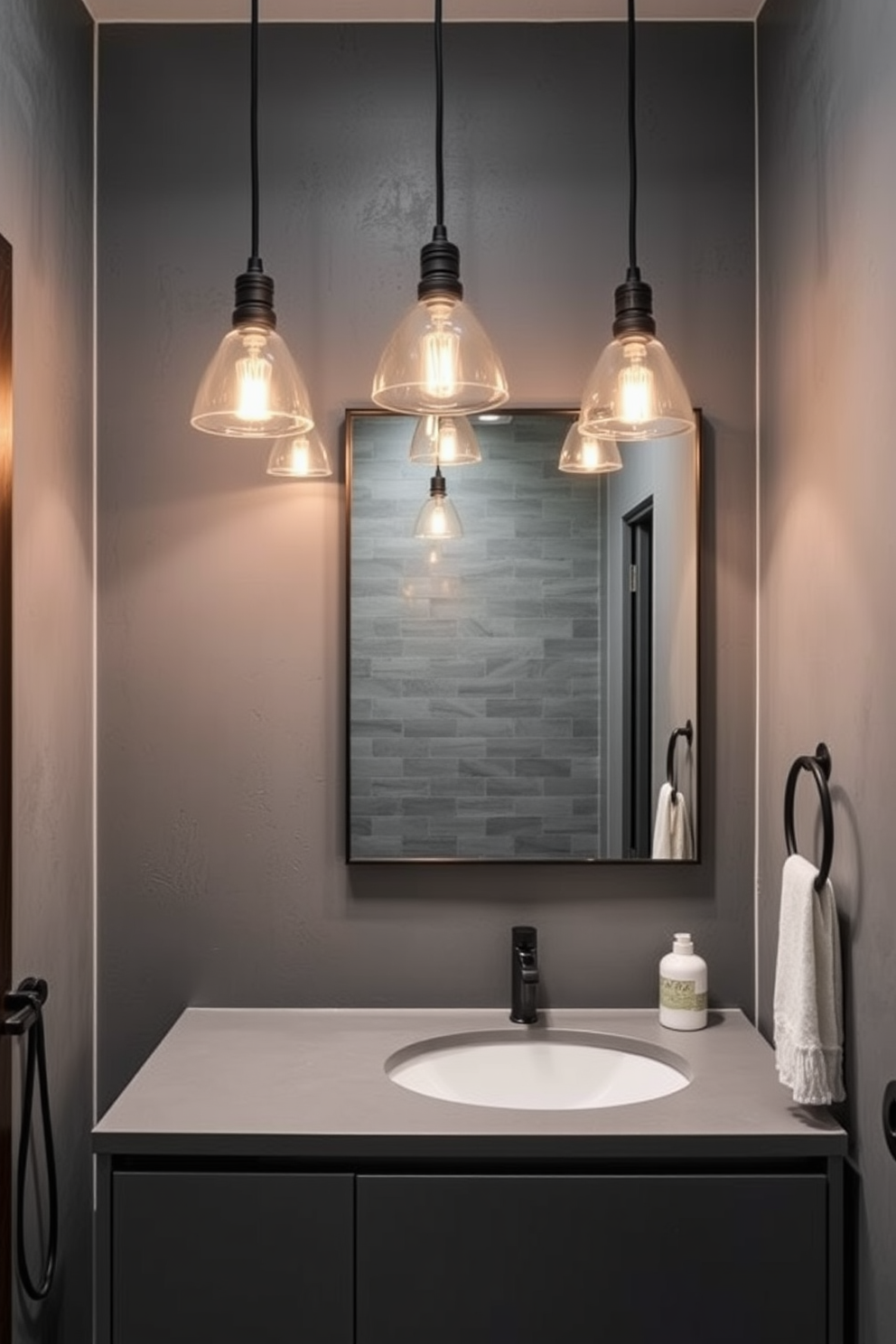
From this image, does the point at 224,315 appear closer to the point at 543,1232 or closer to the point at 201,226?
the point at 201,226

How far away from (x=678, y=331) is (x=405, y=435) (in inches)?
21.5

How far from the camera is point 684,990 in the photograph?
6.53ft

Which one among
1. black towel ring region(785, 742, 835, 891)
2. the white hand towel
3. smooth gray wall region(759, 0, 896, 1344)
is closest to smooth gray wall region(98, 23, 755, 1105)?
smooth gray wall region(759, 0, 896, 1344)

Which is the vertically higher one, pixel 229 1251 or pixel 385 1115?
pixel 385 1115

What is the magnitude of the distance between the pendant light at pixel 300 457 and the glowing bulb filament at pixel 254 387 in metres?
0.37

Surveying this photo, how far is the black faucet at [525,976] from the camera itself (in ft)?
6.56

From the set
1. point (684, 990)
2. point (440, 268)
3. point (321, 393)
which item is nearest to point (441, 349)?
point (440, 268)

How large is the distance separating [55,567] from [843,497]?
125 centimetres

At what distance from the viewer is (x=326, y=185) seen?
2.12 m

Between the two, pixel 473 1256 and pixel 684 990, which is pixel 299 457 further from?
pixel 473 1256

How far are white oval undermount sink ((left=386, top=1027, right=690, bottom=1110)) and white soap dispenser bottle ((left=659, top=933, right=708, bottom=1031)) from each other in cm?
10

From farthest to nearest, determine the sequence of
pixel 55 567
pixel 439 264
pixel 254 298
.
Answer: pixel 55 567 < pixel 254 298 < pixel 439 264

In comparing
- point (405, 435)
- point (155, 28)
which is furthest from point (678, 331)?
point (155, 28)

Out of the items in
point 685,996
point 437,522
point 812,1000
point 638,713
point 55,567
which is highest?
point 437,522
